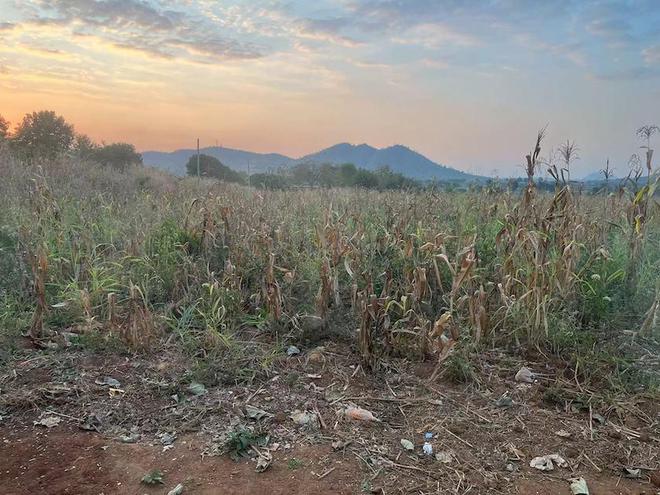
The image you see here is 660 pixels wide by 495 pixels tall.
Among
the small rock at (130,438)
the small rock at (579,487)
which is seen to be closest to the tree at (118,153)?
the small rock at (130,438)

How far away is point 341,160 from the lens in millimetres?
12273

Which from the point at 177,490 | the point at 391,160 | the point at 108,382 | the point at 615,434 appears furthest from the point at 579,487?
→ the point at 391,160

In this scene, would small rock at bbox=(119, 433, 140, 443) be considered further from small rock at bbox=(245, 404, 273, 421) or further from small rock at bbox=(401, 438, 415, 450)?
small rock at bbox=(401, 438, 415, 450)

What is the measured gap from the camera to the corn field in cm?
324

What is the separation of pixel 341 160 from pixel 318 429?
10288 millimetres

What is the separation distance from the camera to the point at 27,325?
3439mm

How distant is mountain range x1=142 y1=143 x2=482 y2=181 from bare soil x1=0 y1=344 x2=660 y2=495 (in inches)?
148

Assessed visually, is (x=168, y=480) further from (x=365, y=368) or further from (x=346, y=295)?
(x=346, y=295)

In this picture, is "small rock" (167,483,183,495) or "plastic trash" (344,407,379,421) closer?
"small rock" (167,483,183,495)

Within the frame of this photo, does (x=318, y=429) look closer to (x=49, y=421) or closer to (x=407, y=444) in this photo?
(x=407, y=444)

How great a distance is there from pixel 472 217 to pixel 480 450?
3.06 m

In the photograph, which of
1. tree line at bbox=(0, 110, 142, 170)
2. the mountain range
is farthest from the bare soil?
tree line at bbox=(0, 110, 142, 170)

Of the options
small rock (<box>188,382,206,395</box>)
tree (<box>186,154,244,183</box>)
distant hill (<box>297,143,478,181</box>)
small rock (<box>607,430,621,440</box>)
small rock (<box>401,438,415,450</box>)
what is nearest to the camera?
small rock (<box>401,438,415,450</box>)

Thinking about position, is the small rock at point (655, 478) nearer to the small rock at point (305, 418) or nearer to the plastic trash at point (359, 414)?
the plastic trash at point (359, 414)
